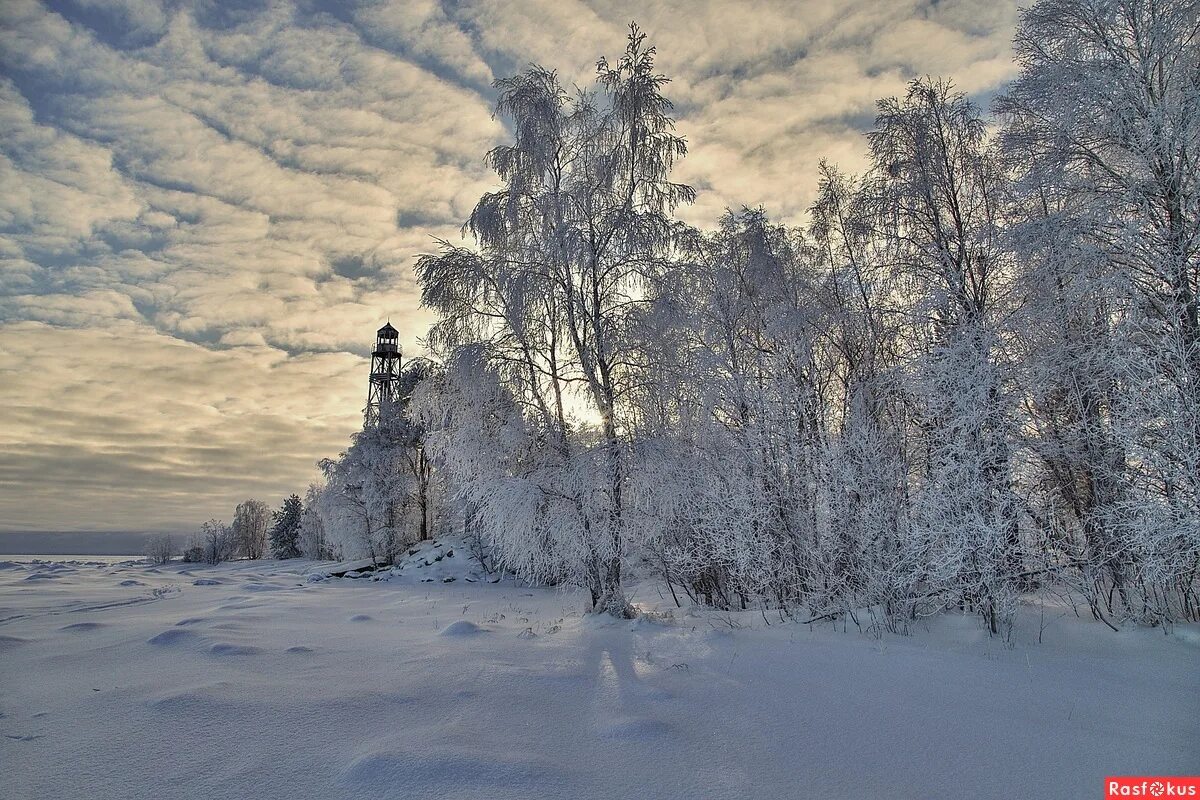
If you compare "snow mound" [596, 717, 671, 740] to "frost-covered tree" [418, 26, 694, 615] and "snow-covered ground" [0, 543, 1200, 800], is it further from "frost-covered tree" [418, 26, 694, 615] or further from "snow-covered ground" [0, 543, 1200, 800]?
"frost-covered tree" [418, 26, 694, 615]

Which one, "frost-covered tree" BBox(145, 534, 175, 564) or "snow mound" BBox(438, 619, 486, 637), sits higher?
"snow mound" BBox(438, 619, 486, 637)

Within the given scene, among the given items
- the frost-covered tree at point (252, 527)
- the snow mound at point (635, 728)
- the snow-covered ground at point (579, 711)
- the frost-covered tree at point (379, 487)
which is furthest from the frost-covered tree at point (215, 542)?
the snow mound at point (635, 728)

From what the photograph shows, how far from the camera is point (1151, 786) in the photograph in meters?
3.74

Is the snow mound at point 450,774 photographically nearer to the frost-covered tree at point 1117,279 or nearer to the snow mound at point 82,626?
the snow mound at point 82,626

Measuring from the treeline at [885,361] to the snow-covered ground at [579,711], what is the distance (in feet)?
4.62

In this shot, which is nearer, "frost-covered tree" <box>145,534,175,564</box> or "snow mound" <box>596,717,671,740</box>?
"snow mound" <box>596,717,671,740</box>

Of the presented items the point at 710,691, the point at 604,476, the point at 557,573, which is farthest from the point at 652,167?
the point at 710,691

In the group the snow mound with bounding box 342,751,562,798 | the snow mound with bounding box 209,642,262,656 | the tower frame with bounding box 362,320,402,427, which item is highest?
the tower frame with bounding box 362,320,402,427

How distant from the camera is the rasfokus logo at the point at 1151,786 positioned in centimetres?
366

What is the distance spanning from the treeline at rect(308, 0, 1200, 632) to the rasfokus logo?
3.18 meters

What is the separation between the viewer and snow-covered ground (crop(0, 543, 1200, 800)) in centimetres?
338

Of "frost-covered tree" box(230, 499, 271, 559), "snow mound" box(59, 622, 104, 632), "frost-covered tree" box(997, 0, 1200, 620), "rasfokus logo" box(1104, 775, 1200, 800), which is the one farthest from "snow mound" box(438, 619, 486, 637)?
"frost-covered tree" box(230, 499, 271, 559)

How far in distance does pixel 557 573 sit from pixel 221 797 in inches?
278

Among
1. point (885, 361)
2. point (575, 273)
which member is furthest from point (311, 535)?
point (885, 361)
